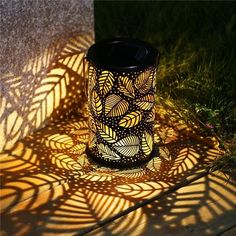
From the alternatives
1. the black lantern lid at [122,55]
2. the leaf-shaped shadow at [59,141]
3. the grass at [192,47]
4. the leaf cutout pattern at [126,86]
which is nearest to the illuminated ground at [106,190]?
the leaf-shaped shadow at [59,141]

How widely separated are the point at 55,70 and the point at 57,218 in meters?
0.72

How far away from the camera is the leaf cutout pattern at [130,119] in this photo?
2000 millimetres

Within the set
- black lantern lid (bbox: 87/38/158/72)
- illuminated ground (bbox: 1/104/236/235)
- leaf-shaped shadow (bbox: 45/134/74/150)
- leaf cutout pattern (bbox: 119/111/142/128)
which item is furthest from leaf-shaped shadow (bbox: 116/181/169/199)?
black lantern lid (bbox: 87/38/158/72)

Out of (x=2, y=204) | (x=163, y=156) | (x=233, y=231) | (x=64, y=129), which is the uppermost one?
(x=64, y=129)

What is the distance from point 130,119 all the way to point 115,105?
0.30ft

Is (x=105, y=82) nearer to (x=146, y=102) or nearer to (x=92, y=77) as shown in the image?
(x=92, y=77)

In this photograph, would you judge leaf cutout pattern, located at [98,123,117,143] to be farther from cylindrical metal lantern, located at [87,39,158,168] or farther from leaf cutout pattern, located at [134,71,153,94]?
leaf cutout pattern, located at [134,71,153,94]

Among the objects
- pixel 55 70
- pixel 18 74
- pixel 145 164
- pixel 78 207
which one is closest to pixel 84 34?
pixel 55 70

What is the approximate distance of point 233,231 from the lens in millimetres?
1839

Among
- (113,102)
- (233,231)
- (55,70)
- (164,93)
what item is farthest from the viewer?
(164,93)

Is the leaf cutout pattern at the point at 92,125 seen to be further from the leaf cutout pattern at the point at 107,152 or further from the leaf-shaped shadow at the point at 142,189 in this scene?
the leaf-shaped shadow at the point at 142,189

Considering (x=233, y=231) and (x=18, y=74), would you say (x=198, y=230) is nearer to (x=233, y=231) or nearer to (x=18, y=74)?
(x=233, y=231)

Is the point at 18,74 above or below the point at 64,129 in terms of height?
above

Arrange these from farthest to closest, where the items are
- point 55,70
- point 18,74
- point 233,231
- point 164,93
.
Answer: point 164,93 < point 55,70 < point 18,74 < point 233,231
